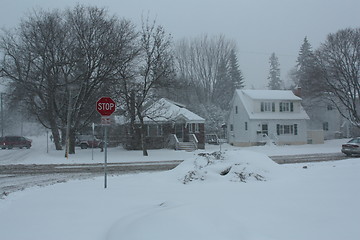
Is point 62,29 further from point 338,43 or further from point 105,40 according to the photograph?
point 338,43

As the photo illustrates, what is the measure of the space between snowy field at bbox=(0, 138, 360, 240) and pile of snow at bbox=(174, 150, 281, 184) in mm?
35

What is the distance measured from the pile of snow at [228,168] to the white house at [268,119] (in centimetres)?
3148

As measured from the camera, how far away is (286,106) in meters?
46.6

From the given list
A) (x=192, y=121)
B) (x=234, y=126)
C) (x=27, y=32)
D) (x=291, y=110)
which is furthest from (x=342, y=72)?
(x=27, y=32)

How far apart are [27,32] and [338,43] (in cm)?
3347

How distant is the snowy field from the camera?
611cm

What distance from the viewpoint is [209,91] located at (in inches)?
2495

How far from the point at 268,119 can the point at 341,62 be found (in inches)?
423

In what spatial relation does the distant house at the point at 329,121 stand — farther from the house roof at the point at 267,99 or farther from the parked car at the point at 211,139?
the parked car at the point at 211,139

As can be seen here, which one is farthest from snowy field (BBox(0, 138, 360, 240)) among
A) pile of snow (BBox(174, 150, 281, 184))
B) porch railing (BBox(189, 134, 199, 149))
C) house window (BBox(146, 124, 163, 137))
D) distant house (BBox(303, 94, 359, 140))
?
distant house (BBox(303, 94, 359, 140))

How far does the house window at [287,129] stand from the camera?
44.7 metres

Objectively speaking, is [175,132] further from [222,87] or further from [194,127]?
[222,87]

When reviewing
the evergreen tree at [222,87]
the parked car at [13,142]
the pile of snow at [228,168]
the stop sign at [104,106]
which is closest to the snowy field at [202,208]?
the pile of snow at [228,168]

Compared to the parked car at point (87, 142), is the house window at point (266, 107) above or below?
above
